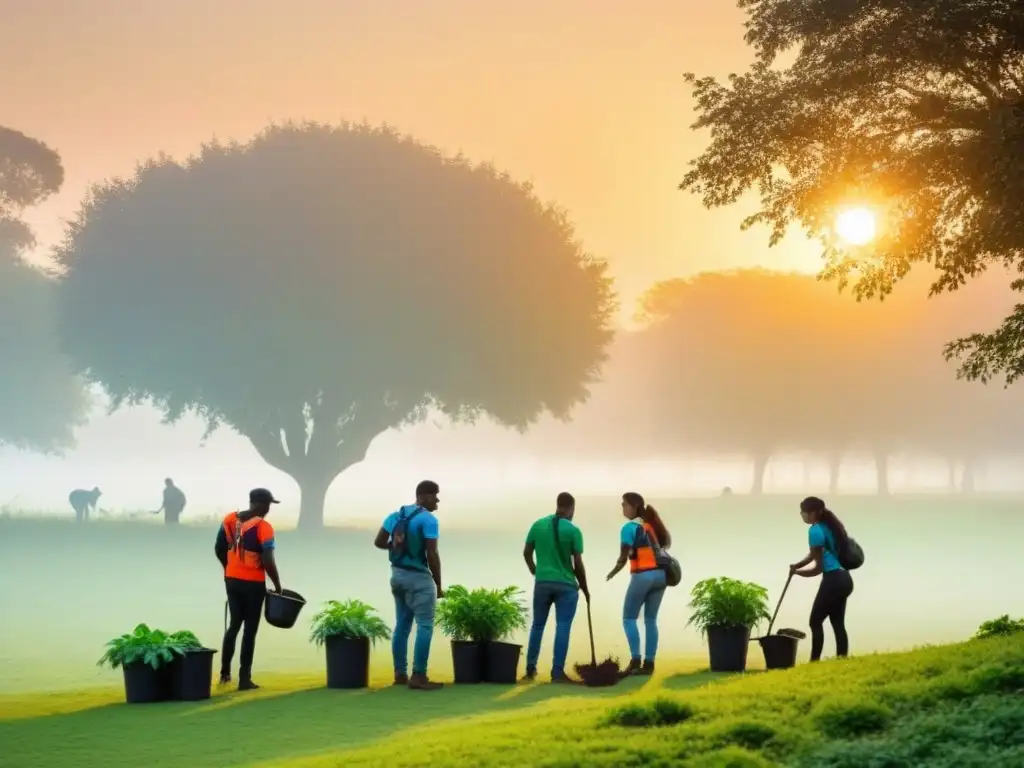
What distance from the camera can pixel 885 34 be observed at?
21234 mm

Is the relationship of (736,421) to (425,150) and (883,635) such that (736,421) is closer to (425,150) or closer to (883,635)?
(425,150)

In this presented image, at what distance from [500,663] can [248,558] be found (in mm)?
3510

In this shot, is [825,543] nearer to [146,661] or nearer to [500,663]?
[500,663]

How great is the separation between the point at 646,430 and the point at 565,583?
10145 centimetres

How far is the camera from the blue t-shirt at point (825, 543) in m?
17.7

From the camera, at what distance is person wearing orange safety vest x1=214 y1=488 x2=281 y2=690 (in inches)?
666

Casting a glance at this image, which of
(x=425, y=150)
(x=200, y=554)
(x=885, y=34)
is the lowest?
(x=200, y=554)

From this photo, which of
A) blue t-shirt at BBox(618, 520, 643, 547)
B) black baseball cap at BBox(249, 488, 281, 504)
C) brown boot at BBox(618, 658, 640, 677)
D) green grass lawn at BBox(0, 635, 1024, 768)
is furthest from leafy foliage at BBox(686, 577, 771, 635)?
black baseball cap at BBox(249, 488, 281, 504)

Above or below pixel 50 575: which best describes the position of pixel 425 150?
above

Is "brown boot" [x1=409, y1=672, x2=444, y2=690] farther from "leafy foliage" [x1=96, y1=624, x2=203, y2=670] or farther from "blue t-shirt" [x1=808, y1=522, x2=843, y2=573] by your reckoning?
"blue t-shirt" [x1=808, y1=522, x2=843, y2=573]

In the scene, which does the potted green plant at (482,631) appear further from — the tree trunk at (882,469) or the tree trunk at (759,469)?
the tree trunk at (882,469)

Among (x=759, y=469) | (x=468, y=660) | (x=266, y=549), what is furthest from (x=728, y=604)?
(x=759, y=469)

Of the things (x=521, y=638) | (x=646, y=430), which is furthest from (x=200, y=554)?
(x=646, y=430)

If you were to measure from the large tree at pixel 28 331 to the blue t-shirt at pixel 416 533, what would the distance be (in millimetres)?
64730
